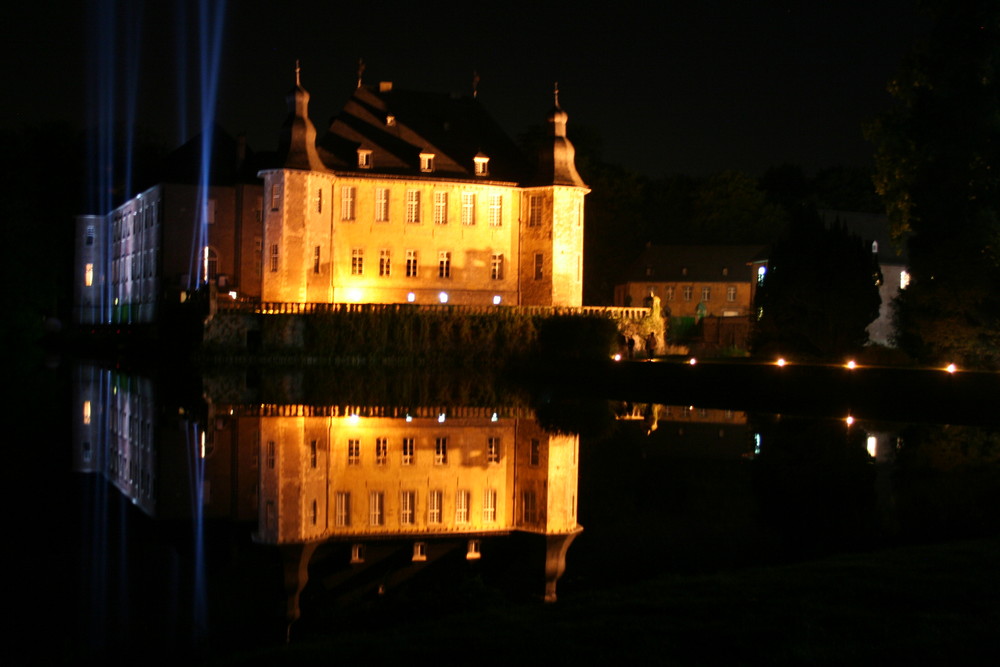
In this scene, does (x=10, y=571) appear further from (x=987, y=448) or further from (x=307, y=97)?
(x=307, y=97)

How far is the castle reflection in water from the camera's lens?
461 inches

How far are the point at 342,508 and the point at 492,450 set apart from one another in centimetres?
542

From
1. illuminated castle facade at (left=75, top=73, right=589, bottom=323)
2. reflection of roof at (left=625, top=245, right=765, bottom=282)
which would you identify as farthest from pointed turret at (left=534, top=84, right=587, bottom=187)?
reflection of roof at (left=625, top=245, right=765, bottom=282)

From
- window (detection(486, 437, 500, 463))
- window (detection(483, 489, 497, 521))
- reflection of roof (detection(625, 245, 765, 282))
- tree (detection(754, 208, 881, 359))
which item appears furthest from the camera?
reflection of roof (detection(625, 245, 765, 282))

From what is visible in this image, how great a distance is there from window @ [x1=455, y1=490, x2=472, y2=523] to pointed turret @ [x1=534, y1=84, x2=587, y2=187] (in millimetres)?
32926

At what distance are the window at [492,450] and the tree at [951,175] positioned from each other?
14211 mm

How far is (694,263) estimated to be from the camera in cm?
7288

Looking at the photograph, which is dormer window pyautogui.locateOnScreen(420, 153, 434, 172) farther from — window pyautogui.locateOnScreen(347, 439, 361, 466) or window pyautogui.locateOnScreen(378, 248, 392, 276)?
window pyautogui.locateOnScreen(347, 439, 361, 466)

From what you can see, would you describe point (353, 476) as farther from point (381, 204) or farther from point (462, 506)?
point (381, 204)

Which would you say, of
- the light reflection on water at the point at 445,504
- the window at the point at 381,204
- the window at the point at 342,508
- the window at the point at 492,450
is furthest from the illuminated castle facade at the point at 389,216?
the window at the point at 342,508

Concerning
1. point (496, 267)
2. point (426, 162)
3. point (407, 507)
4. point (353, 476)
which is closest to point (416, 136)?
point (426, 162)

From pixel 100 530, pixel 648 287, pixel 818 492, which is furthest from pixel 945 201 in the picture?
pixel 648 287

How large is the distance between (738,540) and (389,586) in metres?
3.60

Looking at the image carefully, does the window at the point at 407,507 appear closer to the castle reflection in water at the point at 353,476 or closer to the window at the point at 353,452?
the castle reflection in water at the point at 353,476
